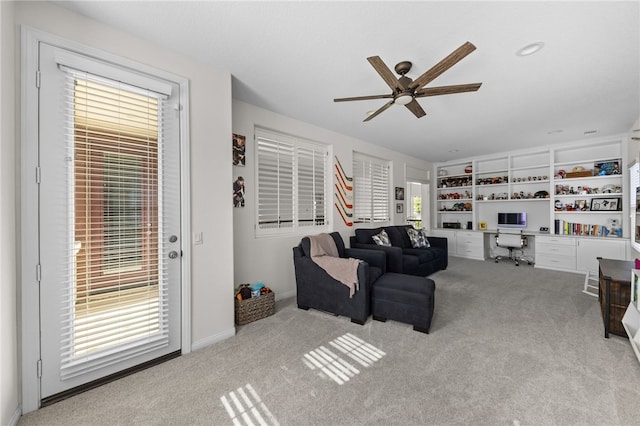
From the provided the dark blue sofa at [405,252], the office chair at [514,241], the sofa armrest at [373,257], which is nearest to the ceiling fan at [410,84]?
the sofa armrest at [373,257]

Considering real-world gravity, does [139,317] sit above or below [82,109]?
below

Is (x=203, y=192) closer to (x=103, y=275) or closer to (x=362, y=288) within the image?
(x=103, y=275)

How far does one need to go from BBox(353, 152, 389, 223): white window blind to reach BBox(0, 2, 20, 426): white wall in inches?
164

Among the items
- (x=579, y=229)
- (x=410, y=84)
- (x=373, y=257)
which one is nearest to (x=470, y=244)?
(x=579, y=229)

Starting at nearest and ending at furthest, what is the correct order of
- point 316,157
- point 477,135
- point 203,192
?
point 203,192, point 316,157, point 477,135

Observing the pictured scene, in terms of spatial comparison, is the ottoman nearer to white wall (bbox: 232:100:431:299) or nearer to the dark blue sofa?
the dark blue sofa

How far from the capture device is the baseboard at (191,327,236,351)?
226 centimetres

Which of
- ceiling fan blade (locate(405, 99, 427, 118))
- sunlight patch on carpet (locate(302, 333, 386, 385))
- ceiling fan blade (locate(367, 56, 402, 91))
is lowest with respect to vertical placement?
sunlight patch on carpet (locate(302, 333, 386, 385))

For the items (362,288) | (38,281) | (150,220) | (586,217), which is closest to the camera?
(38,281)

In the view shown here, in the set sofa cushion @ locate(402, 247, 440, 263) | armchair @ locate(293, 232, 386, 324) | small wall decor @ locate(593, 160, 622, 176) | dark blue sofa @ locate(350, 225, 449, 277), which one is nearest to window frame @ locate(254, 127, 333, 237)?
armchair @ locate(293, 232, 386, 324)

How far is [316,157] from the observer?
4133 millimetres

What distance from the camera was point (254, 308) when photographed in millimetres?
2826

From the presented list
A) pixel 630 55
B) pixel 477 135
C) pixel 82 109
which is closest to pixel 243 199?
pixel 82 109

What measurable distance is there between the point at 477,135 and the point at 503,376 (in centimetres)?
410
